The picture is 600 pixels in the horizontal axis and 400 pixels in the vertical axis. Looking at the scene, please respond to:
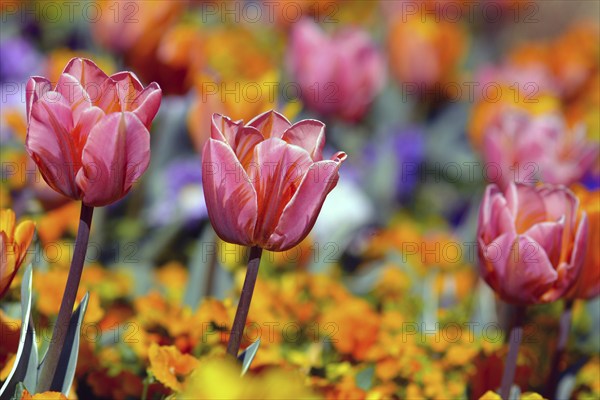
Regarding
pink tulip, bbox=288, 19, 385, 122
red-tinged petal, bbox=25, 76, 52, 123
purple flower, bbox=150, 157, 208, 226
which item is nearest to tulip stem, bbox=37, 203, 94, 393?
red-tinged petal, bbox=25, 76, 52, 123

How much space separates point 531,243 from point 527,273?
32mm

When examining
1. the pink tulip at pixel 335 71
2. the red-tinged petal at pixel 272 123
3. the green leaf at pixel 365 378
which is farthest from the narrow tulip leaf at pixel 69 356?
the pink tulip at pixel 335 71

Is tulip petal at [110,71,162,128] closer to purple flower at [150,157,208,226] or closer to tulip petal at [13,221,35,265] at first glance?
tulip petal at [13,221,35,265]

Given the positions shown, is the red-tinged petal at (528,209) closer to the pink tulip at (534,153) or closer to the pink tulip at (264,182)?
the pink tulip at (264,182)

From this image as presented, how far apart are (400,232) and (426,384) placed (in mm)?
791

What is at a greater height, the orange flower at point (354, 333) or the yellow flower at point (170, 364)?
the yellow flower at point (170, 364)

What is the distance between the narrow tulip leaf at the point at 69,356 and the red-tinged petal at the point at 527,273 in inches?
17.3

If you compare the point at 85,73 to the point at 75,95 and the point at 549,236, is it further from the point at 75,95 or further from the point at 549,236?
the point at 549,236

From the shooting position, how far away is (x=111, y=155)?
709 mm

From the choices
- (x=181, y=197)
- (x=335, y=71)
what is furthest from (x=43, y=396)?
(x=335, y=71)

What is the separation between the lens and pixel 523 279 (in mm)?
859

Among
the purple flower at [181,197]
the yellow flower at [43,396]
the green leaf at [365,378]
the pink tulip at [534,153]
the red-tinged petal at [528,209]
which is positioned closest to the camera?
the yellow flower at [43,396]

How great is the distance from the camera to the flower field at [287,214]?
0.75 meters

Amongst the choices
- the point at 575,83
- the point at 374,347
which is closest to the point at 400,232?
the point at 374,347
